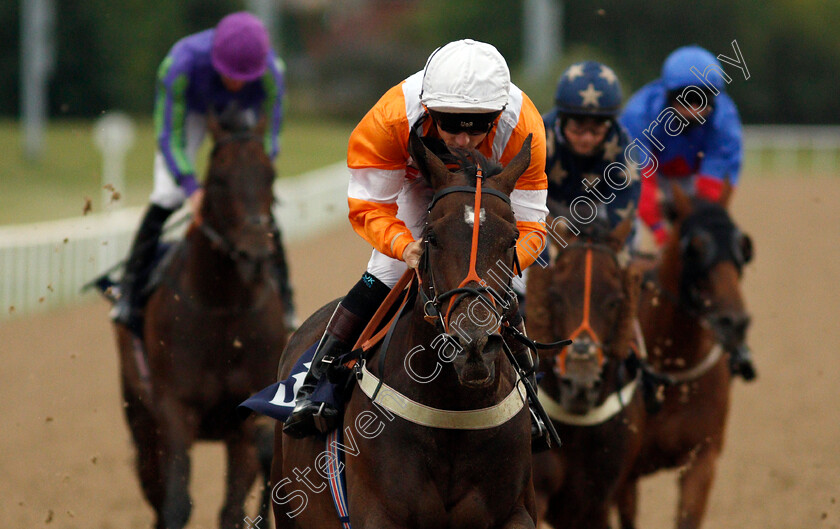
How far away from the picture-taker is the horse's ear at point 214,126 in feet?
18.4

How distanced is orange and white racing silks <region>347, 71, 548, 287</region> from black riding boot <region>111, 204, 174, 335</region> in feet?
9.22

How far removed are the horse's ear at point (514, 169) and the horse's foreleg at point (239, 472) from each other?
2655 mm

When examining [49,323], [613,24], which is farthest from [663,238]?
[613,24]

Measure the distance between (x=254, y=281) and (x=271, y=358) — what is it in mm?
382

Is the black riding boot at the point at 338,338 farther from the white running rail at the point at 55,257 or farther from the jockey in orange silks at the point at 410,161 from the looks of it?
the white running rail at the point at 55,257

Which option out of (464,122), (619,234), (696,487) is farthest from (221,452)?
(464,122)

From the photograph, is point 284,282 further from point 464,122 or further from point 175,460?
point 464,122

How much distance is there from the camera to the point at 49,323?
11062 millimetres

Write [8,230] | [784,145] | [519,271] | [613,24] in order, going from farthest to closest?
[613,24], [784,145], [8,230], [519,271]

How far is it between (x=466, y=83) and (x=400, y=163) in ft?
1.32

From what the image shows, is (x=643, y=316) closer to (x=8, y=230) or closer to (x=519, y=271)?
(x=519, y=271)

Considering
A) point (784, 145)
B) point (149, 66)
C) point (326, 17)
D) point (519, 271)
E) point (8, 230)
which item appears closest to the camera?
point (519, 271)

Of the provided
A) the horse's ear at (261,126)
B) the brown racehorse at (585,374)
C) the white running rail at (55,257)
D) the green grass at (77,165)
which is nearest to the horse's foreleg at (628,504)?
the brown racehorse at (585,374)

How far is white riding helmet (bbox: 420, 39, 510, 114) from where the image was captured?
305cm
